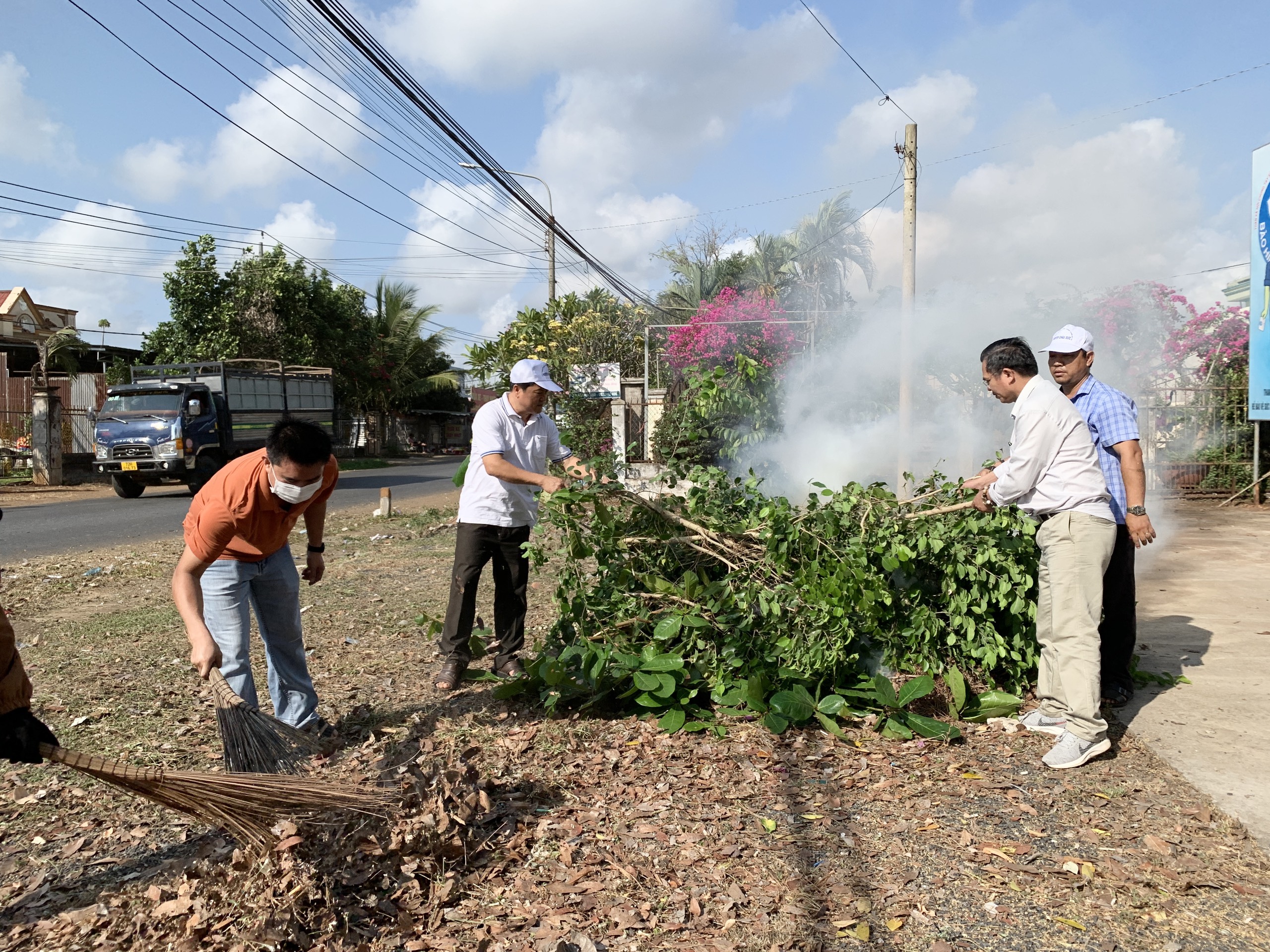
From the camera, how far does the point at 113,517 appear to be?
13.4 meters

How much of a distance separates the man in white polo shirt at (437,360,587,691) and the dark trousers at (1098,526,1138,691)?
8.89 feet

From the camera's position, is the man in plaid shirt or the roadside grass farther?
the roadside grass

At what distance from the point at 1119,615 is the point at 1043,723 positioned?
31.3 inches

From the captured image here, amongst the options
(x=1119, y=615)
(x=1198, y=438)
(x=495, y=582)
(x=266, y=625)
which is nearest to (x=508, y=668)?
(x=495, y=582)

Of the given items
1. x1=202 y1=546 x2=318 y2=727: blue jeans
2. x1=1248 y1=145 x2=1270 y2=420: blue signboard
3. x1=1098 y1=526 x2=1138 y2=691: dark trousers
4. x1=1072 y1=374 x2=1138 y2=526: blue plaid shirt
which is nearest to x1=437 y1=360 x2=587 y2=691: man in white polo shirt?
x1=202 y1=546 x2=318 y2=727: blue jeans

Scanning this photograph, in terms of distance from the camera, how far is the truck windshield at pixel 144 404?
54.6ft

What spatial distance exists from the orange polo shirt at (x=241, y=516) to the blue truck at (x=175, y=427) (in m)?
13.0

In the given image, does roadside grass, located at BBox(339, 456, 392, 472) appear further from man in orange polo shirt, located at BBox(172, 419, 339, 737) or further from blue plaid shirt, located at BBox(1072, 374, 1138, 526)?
blue plaid shirt, located at BBox(1072, 374, 1138, 526)

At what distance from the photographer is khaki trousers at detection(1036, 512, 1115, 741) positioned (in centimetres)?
374

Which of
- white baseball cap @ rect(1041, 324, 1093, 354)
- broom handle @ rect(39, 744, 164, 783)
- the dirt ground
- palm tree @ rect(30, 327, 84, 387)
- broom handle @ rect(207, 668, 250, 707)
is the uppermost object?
palm tree @ rect(30, 327, 84, 387)

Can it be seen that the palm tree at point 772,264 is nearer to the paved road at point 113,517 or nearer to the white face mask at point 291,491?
the paved road at point 113,517

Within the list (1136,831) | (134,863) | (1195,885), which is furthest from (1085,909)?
(134,863)

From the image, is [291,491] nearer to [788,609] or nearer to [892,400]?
[788,609]

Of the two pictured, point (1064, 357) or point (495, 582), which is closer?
point (1064, 357)
